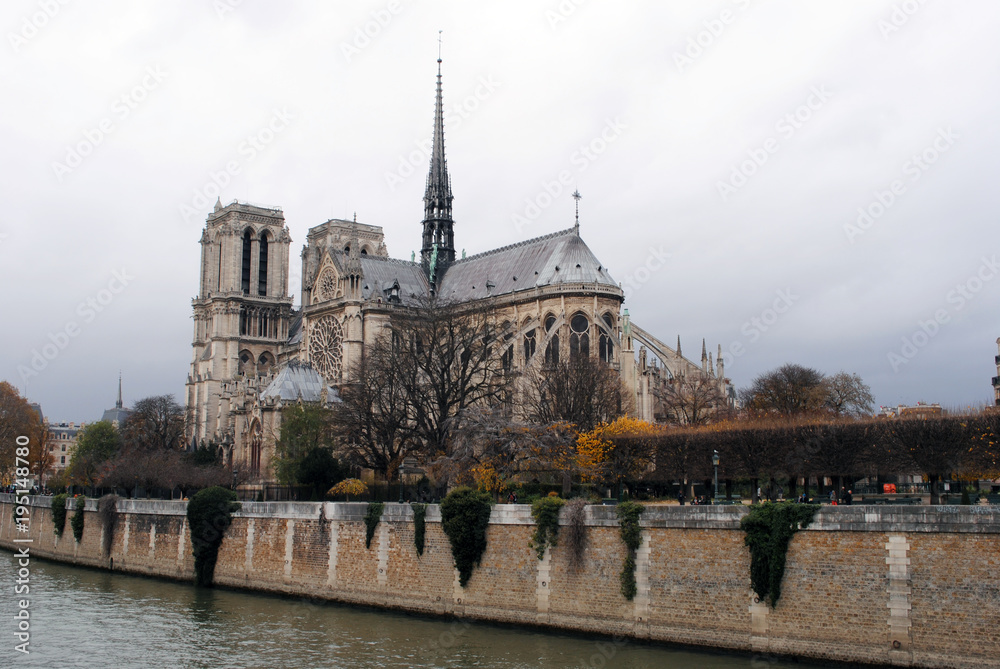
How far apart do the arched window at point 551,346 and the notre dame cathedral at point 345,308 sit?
0.13 m

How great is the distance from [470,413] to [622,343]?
60.3ft

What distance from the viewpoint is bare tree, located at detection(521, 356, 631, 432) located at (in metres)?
46.4

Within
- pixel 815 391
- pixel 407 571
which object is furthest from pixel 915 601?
pixel 815 391

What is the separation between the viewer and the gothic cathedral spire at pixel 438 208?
75250 millimetres

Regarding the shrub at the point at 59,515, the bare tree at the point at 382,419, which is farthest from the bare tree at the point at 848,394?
the shrub at the point at 59,515

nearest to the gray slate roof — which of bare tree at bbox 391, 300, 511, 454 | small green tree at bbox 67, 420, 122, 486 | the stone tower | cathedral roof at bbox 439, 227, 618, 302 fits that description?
cathedral roof at bbox 439, 227, 618, 302

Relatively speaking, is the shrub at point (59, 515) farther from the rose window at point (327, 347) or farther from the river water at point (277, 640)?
the rose window at point (327, 347)

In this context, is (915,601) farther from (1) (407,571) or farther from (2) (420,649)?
(1) (407,571)

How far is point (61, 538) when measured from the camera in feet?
156

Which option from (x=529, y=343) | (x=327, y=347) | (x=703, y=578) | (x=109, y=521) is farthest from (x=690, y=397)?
(x=703, y=578)

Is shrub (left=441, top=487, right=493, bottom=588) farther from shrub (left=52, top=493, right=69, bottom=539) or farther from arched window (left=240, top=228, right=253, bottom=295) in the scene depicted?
arched window (left=240, top=228, right=253, bottom=295)

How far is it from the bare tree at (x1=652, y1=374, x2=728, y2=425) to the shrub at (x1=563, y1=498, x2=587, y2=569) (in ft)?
103

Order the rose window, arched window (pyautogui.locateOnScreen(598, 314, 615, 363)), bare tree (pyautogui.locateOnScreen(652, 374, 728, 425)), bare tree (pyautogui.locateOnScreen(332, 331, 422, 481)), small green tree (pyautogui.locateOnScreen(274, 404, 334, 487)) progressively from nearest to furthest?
bare tree (pyautogui.locateOnScreen(332, 331, 422, 481)), small green tree (pyautogui.locateOnScreen(274, 404, 334, 487)), bare tree (pyautogui.locateOnScreen(652, 374, 728, 425)), arched window (pyautogui.locateOnScreen(598, 314, 615, 363)), the rose window

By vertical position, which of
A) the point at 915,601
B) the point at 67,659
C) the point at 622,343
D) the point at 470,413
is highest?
the point at 622,343
